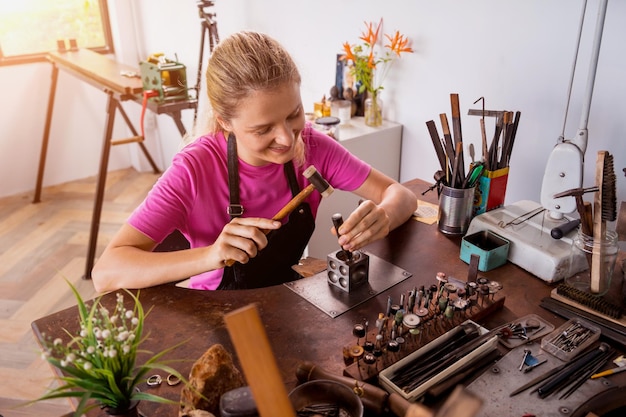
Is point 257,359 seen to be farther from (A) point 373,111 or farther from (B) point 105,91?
(B) point 105,91

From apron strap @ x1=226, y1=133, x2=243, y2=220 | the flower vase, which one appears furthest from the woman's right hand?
the flower vase

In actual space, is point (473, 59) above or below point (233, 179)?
above

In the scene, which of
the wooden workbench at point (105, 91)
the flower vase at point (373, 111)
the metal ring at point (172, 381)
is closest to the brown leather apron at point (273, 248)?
the metal ring at point (172, 381)

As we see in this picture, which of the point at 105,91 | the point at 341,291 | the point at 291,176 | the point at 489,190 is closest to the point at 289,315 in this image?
the point at 341,291

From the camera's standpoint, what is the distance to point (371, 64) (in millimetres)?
2658

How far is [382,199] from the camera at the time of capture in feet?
6.14

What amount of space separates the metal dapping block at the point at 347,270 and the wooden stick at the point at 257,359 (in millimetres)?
763

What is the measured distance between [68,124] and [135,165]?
713 mm

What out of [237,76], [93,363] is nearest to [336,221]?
[237,76]

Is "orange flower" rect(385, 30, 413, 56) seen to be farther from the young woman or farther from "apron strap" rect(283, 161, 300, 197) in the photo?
"apron strap" rect(283, 161, 300, 197)

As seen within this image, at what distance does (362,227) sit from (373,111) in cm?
140

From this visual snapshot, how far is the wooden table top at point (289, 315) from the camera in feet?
3.82

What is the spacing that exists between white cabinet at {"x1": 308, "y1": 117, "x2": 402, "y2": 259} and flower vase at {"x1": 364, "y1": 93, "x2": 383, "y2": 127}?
0.11 ft

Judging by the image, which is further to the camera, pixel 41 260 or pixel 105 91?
pixel 41 260
